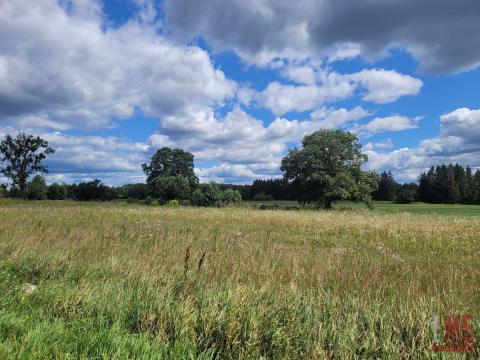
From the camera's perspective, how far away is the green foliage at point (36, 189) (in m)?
74.9

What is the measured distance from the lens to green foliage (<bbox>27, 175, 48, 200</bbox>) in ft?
246

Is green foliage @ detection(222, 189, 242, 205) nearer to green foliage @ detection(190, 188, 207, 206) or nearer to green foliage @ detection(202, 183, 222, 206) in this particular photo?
green foliage @ detection(202, 183, 222, 206)

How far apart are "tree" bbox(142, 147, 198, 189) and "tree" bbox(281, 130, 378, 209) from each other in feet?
132

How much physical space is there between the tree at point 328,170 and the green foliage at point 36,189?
55227 millimetres

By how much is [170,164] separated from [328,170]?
4801cm

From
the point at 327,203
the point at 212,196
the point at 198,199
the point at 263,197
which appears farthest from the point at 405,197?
the point at 198,199

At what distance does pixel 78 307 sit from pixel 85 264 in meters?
2.58

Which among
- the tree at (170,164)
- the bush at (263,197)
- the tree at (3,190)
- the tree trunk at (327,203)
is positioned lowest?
the tree trunk at (327,203)

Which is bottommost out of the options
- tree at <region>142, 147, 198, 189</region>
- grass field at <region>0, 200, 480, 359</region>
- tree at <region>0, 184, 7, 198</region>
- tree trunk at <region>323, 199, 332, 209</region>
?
grass field at <region>0, 200, 480, 359</region>

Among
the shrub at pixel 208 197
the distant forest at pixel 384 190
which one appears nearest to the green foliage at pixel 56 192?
the distant forest at pixel 384 190

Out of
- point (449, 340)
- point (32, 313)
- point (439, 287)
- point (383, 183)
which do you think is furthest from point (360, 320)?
point (383, 183)

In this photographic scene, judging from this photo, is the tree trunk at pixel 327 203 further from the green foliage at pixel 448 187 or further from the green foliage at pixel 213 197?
the green foliage at pixel 448 187

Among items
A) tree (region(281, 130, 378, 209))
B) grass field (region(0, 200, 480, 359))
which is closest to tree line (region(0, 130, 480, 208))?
tree (region(281, 130, 378, 209))

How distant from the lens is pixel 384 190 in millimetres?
120438
